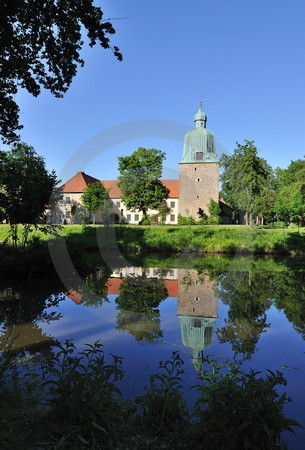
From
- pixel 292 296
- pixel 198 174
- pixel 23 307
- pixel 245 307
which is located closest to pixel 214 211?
pixel 198 174

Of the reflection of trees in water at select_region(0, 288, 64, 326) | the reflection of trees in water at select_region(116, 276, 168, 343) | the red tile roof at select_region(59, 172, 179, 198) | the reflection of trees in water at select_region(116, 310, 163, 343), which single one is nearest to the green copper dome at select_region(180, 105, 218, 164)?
the red tile roof at select_region(59, 172, 179, 198)

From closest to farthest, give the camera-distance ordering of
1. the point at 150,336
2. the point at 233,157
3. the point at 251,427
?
the point at 251,427 < the point at 150,336 < the point at 233,157

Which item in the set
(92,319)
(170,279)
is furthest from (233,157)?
(92,319)

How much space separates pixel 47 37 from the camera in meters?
7.18

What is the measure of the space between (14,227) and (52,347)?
8902 millimetres

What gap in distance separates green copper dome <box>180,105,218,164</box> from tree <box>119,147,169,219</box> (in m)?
4.86

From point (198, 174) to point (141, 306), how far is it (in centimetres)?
3971

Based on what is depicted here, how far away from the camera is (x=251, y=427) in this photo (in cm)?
257

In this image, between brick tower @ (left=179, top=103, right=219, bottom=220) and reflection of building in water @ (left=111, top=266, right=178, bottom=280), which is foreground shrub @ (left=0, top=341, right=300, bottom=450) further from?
brick tower @ (left=179, top=103, right=219, bottom=220)

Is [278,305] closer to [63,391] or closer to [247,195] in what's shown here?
[63,391]

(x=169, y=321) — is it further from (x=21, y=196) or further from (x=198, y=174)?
(x=198, y=174)

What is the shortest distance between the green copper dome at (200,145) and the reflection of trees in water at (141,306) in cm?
3561

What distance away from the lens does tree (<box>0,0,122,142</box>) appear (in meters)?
6.61

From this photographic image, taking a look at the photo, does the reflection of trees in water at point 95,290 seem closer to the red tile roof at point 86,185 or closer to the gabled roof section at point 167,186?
the red tile roof at point 86,185
